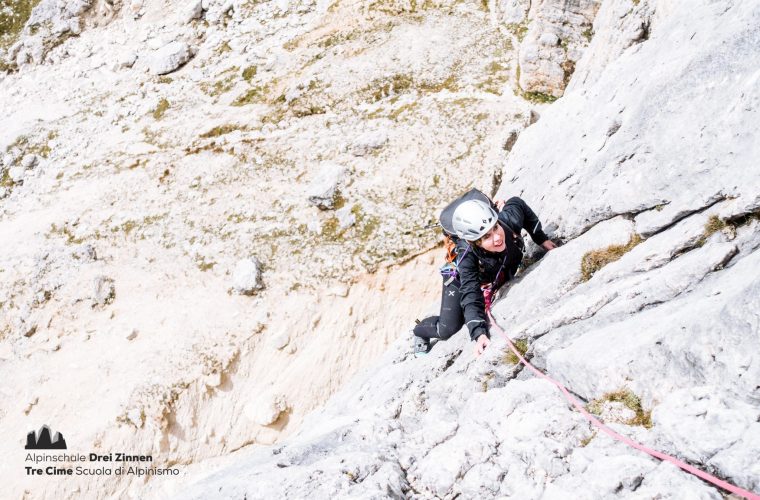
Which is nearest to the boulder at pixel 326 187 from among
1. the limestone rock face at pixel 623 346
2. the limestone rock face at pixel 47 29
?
the limestone rock face at pixel 623 346

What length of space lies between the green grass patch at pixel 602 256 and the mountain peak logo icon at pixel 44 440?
2156 centimetres

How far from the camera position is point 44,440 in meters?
20.9

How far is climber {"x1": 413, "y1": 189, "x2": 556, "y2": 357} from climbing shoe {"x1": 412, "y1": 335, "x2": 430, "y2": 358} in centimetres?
87

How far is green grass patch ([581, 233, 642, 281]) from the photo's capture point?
9.59 metres

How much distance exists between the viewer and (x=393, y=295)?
22453 millimetres

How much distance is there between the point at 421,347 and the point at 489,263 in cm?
347

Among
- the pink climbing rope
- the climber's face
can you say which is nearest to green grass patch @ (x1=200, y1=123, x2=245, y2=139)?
the climber's face

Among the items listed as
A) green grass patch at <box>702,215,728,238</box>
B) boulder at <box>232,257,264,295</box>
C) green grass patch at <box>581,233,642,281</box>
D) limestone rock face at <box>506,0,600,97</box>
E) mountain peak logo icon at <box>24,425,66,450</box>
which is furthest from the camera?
limestone rock face at <box>506,0,600,97</box>

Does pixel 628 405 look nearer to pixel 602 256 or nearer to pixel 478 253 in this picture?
pixel 602 256

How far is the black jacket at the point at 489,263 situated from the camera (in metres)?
10.2

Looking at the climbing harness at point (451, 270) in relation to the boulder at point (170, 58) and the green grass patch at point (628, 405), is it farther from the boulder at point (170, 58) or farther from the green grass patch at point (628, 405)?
the boulder at point (170, 58)

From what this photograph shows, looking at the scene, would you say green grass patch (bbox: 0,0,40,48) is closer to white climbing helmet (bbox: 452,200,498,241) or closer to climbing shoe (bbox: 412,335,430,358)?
climbing shoe (bbox: 412,335,430,358)

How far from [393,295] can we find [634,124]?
13474 mm

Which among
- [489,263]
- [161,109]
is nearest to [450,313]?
[489,263]
